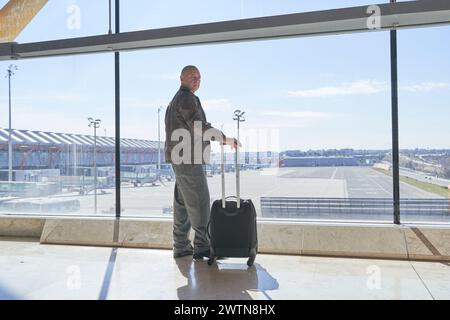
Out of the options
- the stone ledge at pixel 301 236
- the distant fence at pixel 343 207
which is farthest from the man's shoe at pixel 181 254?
the distant fence at pixel 343 207

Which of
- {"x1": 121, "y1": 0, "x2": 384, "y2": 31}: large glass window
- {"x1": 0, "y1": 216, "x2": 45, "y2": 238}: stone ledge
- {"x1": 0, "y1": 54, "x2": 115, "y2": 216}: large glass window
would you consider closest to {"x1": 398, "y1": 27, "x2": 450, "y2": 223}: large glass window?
{"x1": 121, "y1": 0, "x2": 384, "y2": 31}: large glass window

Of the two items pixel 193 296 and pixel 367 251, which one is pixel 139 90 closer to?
pixel 193 296

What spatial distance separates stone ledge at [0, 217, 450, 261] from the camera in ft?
10.1

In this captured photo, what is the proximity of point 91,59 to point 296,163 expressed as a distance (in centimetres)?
232

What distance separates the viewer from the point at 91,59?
4070 millimetres

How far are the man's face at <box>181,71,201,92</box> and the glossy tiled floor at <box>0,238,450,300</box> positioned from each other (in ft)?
4.50

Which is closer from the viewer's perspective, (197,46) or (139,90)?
(197,46)

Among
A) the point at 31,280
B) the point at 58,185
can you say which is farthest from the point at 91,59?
the point at 31,280

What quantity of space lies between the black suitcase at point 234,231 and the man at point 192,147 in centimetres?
23

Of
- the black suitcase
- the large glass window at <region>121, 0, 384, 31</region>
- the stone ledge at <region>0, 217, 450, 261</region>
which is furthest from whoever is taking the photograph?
the large glass window at <region>121, 0, 384, 31</region>

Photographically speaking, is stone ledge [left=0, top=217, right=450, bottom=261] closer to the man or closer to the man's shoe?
the man's shoe

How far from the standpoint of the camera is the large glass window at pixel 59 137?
13.4ft

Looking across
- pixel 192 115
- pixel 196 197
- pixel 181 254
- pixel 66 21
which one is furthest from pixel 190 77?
pixel 66 21

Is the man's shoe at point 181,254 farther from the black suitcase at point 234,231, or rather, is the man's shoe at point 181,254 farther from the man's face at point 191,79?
the man's face at point 191,79
